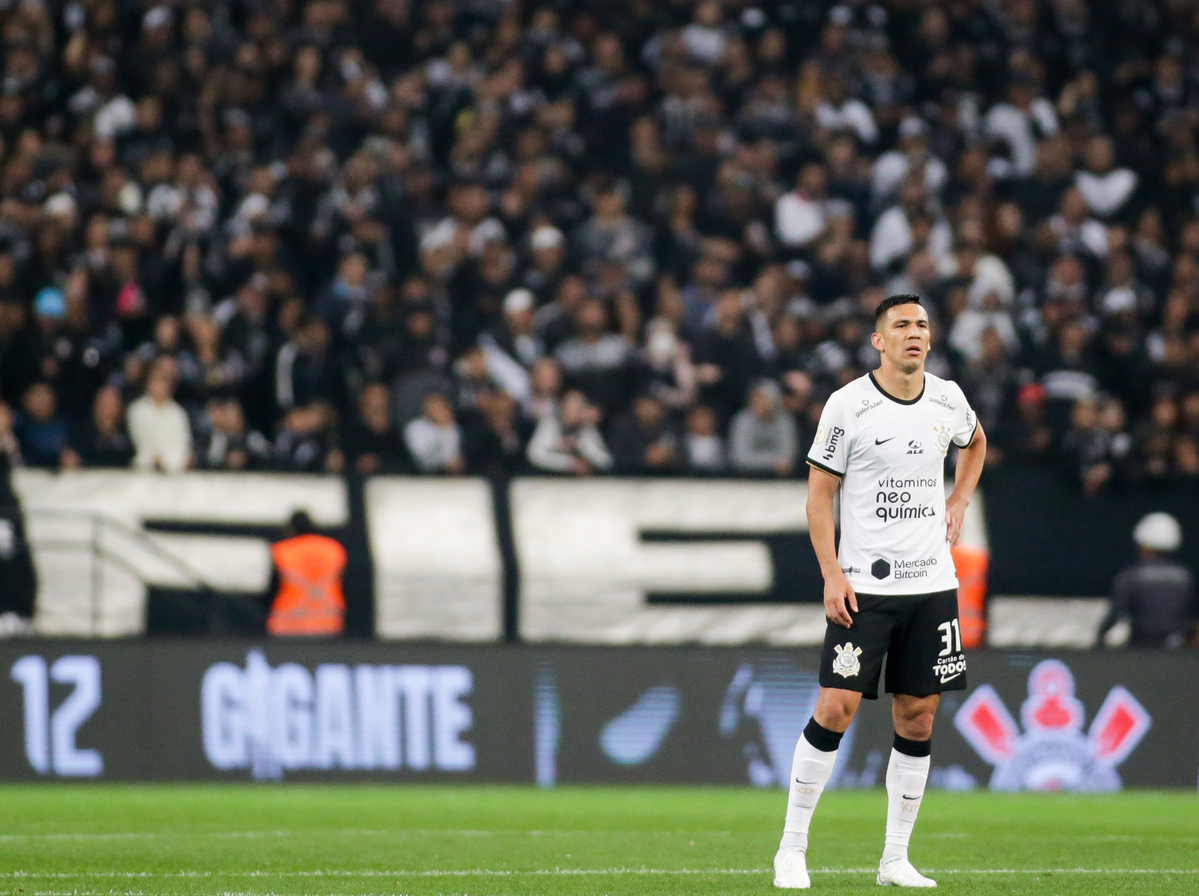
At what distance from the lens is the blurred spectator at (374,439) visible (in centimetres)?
1471

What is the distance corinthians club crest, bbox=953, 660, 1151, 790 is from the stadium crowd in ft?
6.41

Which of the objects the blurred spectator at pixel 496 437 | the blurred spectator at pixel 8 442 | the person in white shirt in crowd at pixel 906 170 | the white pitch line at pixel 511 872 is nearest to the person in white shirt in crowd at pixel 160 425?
the blurred spectator at pixel 8 442

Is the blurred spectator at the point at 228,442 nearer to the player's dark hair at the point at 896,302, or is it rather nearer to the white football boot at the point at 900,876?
the player's dark hair at the point at 896,302

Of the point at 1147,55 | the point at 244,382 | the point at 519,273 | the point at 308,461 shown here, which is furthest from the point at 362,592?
the point at 1147,55

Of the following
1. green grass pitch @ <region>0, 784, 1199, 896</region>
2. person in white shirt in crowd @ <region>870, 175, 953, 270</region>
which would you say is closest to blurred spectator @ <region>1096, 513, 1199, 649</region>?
green grass pitch @ <region>0, 784, 1199, 896</region>

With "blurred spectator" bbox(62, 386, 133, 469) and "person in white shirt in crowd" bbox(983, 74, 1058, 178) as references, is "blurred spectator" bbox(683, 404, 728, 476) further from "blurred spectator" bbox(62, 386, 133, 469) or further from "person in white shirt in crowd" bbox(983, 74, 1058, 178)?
"person in white shirt in crowd" bbox(983, 74, 1058, 178)

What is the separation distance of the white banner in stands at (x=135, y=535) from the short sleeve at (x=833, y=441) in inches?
309

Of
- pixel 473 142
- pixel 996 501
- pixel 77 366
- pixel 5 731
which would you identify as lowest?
pixel 5 731

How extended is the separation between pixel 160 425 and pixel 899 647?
365 inches

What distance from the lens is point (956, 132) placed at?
1983 centimetres

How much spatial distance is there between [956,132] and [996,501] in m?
6.80

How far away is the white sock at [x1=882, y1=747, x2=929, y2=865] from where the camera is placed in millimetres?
6926

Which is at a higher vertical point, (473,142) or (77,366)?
(473,142)

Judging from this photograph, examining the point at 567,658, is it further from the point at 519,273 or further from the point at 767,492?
the point at 519,273
